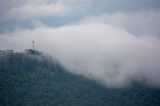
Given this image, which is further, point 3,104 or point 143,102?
point 143,102

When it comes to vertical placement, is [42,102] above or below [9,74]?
below

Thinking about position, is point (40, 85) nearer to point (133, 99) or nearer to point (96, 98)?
point (96, 98)

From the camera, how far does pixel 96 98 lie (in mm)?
185000

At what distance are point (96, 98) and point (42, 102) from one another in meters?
36.3

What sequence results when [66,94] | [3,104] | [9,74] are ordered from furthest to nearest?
[9,74]
[66,94]
[3,104]

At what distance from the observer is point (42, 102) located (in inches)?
6649

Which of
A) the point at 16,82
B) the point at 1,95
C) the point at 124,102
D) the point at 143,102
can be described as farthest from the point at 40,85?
the point at 143,102

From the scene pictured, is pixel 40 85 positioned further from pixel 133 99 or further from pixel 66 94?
pixel 133 99

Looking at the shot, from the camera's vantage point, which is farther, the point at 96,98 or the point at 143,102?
the point at 143,102

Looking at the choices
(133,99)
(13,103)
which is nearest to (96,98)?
(133,99)

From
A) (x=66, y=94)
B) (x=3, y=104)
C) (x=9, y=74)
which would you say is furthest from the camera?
(x=9, y=74)

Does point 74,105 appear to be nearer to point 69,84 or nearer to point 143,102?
point 69,84

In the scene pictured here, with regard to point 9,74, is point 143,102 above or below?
below

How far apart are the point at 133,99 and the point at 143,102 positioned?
23.6ft
